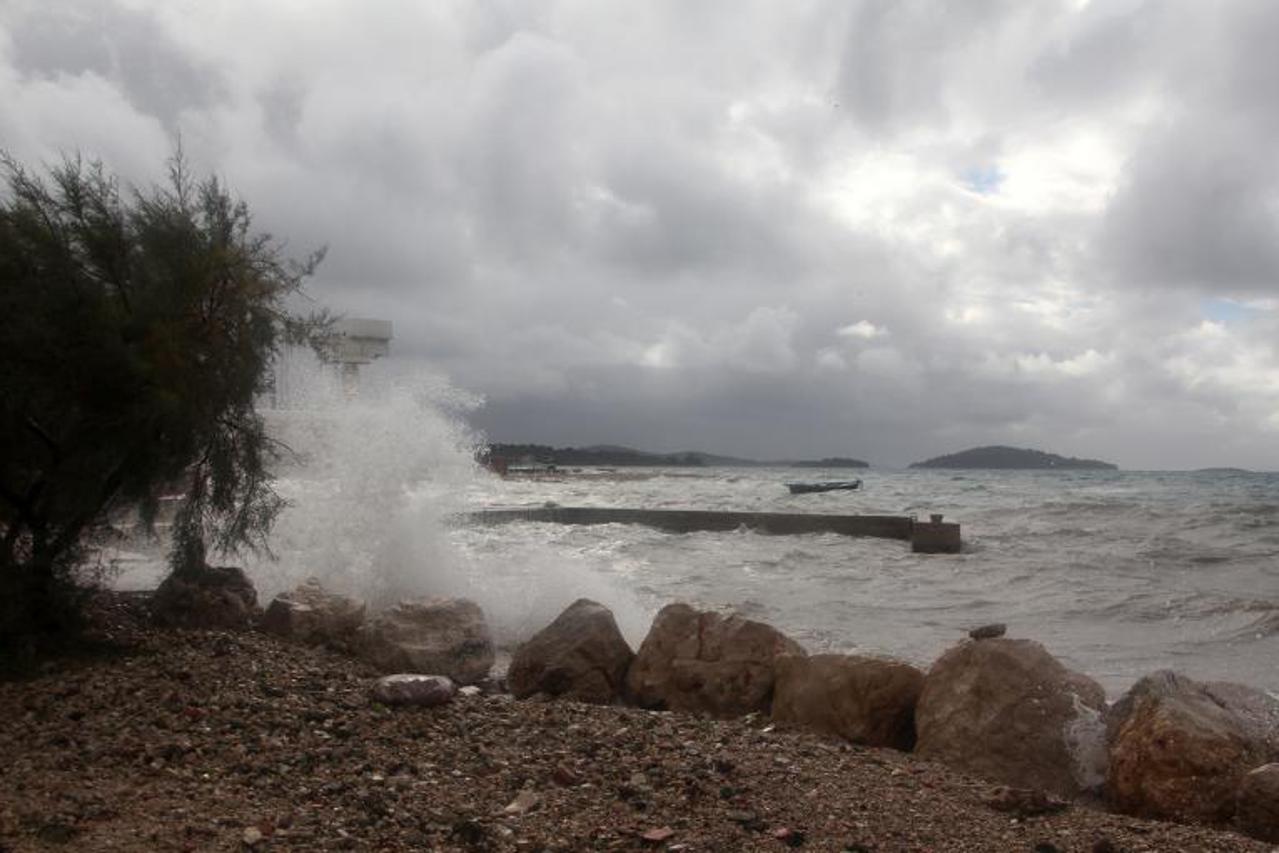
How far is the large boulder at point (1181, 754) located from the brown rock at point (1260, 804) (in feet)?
0.24

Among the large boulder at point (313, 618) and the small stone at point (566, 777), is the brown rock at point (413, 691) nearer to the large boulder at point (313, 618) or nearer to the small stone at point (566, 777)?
the small stone at point (566, 777)

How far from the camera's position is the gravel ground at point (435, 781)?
15.3 ft

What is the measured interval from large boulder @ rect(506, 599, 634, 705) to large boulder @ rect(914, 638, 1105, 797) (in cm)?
247

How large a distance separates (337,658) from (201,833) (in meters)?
4.01

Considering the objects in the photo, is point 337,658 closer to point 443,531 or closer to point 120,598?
point 120,598

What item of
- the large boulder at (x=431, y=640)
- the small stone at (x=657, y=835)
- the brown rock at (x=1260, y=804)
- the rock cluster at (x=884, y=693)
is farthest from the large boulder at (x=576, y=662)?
the brown rock at (x=1260, y=804)

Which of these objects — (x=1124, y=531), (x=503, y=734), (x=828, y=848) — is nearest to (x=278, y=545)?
(x=503, y=734)

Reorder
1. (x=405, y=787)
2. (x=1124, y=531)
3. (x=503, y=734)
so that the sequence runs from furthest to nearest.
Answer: (x=1124, y=531) → (x=503, y=734) → (x=405, y=787)

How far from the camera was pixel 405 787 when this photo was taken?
16.9 feet

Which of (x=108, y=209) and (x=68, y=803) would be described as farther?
(x=108, y=209)

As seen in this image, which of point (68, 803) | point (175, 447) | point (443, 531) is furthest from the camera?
point (443, 531)

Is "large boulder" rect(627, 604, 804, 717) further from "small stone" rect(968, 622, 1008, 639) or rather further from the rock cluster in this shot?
"small stone" rect(968, 622, 1008, 639)

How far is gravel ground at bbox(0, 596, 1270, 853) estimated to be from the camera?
4.65 meters

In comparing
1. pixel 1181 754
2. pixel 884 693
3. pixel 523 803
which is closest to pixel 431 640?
pixel 884 693
